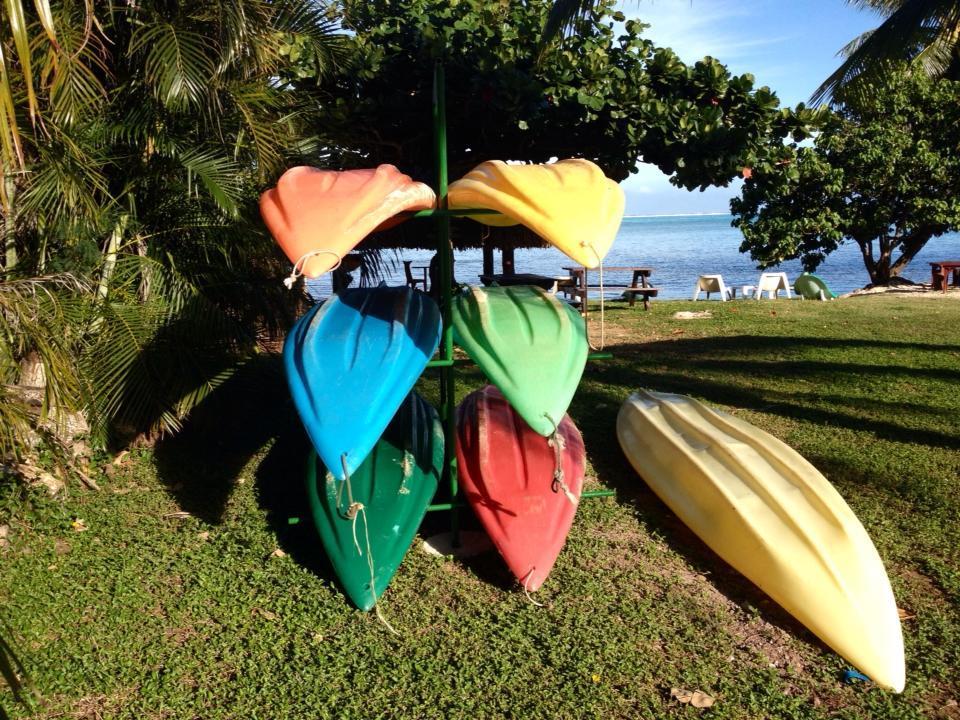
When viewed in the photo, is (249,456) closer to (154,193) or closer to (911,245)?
(154,193)

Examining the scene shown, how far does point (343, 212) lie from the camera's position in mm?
3992

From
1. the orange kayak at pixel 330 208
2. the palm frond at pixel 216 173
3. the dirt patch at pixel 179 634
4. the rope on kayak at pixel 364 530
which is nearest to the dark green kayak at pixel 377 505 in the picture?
the rope on kayak at pixel 364 530

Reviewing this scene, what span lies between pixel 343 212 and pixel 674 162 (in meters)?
4.15

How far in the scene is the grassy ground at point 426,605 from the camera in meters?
3.38

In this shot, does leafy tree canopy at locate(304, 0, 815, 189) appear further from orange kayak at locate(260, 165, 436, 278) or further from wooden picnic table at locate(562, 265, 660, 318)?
→ wooden picnic table at locate(562, 265, 660, 318)

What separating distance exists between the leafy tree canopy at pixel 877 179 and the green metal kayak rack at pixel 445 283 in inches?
522

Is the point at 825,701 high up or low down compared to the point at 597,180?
down

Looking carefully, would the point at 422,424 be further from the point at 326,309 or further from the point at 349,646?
the point at 349,646

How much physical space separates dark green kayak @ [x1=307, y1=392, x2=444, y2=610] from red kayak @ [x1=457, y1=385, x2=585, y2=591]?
0.24m

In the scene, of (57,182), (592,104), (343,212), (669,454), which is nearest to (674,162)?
(592,104)

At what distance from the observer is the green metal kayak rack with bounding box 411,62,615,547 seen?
4422 mm

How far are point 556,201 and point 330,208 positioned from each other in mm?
1136

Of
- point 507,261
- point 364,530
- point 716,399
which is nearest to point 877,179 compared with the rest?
point 507,261

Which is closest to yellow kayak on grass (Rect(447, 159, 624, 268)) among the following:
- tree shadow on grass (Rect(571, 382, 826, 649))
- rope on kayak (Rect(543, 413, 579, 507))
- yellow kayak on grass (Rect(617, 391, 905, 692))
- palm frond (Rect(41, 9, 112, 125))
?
rope on kayak (Rect(543, 413, 579, 507))
